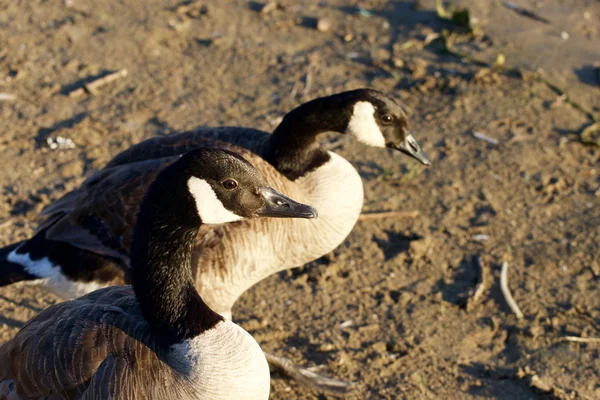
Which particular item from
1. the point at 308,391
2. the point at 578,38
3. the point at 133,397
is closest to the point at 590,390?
the point at 308,391

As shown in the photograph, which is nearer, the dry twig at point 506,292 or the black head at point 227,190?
the black head at point 227,190

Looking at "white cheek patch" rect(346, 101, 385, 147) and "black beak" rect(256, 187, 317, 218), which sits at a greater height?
"black beak" rect(256, 187, 317, 218)

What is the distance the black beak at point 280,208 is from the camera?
10.9 feet

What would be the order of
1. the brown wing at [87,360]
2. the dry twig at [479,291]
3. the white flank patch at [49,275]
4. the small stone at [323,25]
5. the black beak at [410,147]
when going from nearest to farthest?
the brown wing at [87,360]
the white flank patch at [49,275]
the black beak at [410,147]
the dry twig at [479,291]
the small stone at [323,25]

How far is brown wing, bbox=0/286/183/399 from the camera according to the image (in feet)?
9.95

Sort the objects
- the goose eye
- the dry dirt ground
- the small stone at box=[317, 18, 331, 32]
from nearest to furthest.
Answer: the goose eye → the dry dirt ground → the small stone at box=[317, 18, 331, 32]

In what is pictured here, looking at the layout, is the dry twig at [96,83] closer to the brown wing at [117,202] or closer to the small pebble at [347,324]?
the brown wing at [117,202]

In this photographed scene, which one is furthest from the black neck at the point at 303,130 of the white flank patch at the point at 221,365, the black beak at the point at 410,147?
the white flank patch at the point at 221,365

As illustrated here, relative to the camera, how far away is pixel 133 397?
3035mm

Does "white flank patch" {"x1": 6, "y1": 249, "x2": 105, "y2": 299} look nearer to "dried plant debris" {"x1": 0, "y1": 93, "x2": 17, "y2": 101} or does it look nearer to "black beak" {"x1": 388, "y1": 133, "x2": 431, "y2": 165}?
"black beak" {"x1": 388, "y1": 133, "x2": 431, "y2": 165}

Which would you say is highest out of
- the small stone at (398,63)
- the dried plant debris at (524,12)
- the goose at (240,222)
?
the goose at (240,222)

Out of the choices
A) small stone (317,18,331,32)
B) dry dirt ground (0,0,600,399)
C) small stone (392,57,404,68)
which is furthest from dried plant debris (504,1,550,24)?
small stone (317,18,331,32)

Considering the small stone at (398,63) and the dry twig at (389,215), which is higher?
the small stone at (398,63)

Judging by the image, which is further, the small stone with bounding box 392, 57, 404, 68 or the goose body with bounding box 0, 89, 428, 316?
the small stone with bounding box 392, 57, 404, 68
